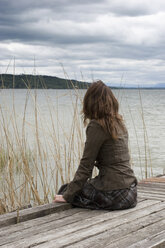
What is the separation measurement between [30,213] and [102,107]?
89cm

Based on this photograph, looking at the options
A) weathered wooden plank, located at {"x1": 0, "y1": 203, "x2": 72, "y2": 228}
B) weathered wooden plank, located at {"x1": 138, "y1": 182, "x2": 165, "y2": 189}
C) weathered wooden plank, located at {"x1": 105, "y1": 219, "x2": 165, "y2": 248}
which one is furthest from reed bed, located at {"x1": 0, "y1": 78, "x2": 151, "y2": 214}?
weathered wooden plank, located at {"x1": 105, "y1": 219, "x2": 165, "y2": 248}

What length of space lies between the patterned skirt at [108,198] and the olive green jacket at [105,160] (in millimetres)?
39

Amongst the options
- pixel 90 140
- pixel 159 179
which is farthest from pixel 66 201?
pixel 159 179

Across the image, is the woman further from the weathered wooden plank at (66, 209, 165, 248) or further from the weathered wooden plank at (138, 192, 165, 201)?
the weathered wooden plank at (138, 192, 165, 201)

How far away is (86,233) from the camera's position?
7.00ft

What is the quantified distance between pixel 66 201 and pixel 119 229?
1.99ft

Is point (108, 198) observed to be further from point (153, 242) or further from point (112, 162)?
point (153, 242)

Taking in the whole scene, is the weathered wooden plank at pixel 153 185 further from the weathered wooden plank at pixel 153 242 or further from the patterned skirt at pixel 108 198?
the weathered wooden plank at pixel 153 242

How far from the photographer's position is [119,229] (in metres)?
2.20

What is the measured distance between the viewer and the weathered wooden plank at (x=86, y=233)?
1.98 m

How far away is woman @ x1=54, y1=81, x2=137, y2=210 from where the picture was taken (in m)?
2.48

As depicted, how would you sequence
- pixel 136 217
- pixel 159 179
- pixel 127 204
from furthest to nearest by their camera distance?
pixel 159 179, pixel 127 204, pixel 136 217

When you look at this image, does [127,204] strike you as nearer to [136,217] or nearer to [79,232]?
[136,217]

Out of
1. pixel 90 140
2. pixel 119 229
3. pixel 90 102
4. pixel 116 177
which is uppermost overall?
pixel 90 102
